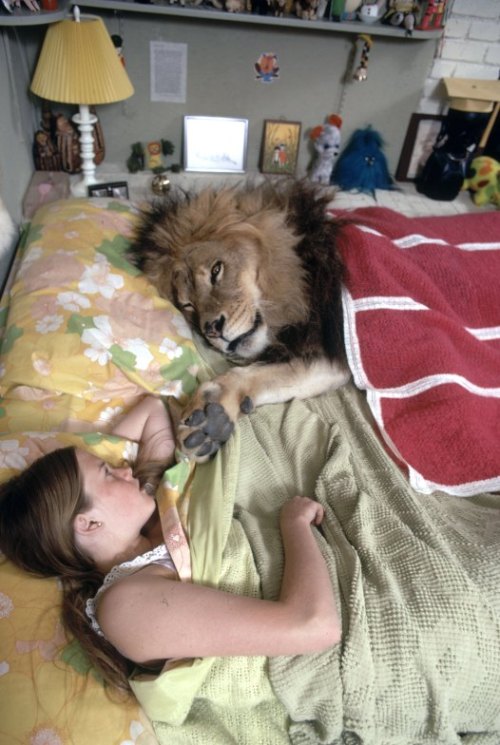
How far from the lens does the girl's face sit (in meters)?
1.06

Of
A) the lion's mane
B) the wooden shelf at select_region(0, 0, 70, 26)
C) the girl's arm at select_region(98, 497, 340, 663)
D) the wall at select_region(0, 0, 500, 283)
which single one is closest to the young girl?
the girl's arm at select_region(98, 497, 340, 663)

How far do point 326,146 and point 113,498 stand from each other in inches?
87.1

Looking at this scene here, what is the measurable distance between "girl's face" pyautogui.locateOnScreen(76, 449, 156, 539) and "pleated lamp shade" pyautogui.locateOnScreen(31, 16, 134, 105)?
147cm

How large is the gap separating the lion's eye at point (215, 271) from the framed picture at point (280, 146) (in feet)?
4.33

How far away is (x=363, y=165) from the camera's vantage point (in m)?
2.72


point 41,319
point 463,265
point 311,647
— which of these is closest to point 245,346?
point 41,319

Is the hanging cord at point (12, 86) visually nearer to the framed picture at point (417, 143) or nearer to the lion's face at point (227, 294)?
the lion's face at point (227, 294)

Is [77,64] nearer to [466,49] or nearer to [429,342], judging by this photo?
[429,342]

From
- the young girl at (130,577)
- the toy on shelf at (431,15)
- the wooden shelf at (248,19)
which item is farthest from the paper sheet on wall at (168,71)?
the young girl at (130,577)

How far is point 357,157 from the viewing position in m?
2.73

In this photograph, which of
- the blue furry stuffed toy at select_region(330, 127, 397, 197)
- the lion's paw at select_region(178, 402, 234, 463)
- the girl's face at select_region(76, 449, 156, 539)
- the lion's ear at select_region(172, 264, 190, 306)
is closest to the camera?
the girl's face at select_region(76, 449, 156, 539)

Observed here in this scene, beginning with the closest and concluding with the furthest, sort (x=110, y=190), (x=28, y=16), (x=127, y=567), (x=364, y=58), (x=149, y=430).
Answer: (x=127, y=567) < (x=149, y=430) < (x=28, y=16) < (x=110, y=190) < (x=364, y=58)

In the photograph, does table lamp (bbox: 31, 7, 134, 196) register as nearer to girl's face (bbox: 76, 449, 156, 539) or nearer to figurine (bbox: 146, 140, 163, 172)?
figurine (bbox: 146, 140, 163, 172)

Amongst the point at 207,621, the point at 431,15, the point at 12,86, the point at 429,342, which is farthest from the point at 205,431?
the point at 431,15
